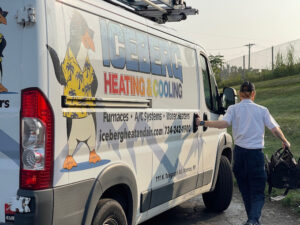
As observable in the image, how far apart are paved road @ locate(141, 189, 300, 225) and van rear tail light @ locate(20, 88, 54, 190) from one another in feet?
11.2

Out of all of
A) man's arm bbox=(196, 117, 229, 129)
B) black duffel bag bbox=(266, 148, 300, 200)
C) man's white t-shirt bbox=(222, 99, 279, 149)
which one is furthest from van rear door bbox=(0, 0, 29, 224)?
black duffel bag bbox=(266, 148, 300, 200)

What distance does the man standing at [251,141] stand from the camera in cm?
591

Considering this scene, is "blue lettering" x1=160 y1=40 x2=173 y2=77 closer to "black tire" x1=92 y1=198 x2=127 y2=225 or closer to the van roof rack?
the van roof rack

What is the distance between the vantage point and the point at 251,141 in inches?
233

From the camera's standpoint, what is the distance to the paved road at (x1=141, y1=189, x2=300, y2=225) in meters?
6.53

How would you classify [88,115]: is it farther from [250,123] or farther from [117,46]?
[250,123]

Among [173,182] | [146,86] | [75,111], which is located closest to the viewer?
[75,111]

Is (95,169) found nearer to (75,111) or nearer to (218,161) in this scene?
(75,111)

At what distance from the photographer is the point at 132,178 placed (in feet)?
14.2

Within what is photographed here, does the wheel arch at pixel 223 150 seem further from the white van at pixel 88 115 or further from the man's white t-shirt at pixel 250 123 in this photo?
the white van at pixel 88 115

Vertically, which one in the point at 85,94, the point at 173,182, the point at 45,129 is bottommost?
the point at 173,182

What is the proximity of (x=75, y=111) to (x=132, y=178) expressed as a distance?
3.42 feet

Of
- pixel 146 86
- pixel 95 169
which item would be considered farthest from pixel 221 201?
pixel 95 169

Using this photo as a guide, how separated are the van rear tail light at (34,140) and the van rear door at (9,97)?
0.05 meters
